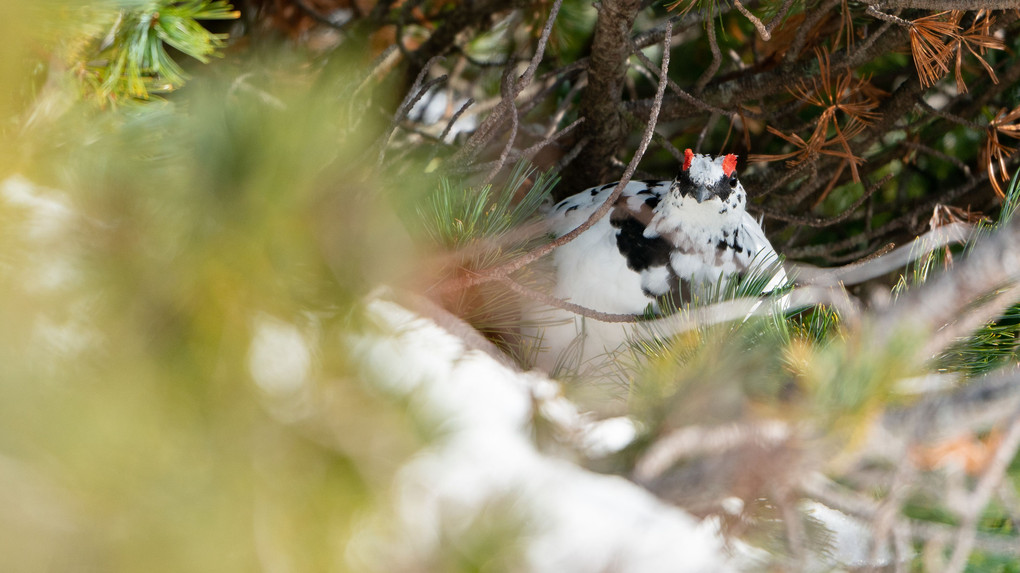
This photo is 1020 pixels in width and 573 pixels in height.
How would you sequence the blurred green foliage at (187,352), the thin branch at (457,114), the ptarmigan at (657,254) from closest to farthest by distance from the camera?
the blurred green foliage at (187,352)
the thin branch at (457,114)
the ptarmigan at (657,254)

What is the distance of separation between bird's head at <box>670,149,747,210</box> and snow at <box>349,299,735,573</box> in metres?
0.61

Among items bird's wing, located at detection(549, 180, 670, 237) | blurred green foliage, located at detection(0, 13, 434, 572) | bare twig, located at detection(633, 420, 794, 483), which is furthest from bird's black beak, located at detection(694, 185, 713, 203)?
blurred green foliage, located at detection(0, 13, 434, 572)

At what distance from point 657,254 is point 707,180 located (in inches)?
6.1

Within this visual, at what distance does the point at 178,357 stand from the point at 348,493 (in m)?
0.16

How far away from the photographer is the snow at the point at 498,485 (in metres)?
0.55

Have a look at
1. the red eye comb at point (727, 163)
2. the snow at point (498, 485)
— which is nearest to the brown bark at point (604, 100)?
the red eye comb at point (727, 163)

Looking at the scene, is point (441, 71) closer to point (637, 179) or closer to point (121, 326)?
point (637, 179)

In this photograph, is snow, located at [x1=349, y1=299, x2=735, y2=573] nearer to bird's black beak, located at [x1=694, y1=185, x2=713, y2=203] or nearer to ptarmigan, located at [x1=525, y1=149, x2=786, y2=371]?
ptarmigan, located at [x1=525, y1=149, x2=786, y2=371]

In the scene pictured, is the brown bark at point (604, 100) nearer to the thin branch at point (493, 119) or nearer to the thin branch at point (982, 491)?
the thin branch at point (493, 119)

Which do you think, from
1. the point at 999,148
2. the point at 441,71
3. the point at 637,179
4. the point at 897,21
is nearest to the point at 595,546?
the point at 897,21

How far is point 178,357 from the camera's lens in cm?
53

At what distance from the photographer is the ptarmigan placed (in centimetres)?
130

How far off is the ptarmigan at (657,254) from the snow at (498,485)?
481 millimetres

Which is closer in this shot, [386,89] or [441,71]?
[386,89]
